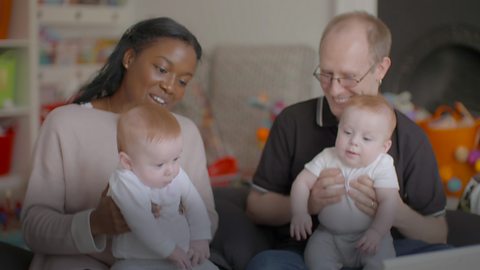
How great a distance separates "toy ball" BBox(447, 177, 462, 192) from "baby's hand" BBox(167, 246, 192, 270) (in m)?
1.77

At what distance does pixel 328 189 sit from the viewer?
168cm

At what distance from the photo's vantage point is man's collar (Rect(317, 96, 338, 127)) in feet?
6.29

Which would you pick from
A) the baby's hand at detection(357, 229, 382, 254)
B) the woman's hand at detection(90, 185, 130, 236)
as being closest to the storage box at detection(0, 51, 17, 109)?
the woman's hand at detection(90, 185, 130, 236)

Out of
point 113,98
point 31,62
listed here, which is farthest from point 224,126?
point 113,98

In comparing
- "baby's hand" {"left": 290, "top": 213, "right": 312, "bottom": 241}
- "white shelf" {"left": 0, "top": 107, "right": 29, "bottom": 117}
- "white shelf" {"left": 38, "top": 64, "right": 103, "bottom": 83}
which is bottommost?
"white shelf" {"left": 0, "top": 107, "right": 29, "bottom": 117}

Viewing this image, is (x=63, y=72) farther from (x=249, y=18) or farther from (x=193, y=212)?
(x=193, y=212)

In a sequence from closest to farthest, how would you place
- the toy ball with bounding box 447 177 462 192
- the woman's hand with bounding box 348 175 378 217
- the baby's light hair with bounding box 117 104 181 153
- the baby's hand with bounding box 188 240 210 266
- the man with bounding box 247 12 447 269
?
the baby's light hair with bounding box 117 104 181 153 → the baby's hand with bounding box 188 240 210 266 → the woman's hand with bounding box 348 175 378 217 → the man with bounding box 247 12 447 269 → the toy ball with bounding box 447 177 462 192

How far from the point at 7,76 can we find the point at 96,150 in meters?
2.02

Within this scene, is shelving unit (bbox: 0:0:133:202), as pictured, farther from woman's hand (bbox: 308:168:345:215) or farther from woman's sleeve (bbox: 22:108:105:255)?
woman's hand (bbox: 308:168:345:215)

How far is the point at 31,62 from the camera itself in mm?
3566

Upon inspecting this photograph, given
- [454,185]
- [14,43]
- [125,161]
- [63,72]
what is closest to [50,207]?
[125,161]

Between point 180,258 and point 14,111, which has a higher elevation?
point 180,258

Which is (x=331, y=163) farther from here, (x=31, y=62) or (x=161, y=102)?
(x=31, y=62)

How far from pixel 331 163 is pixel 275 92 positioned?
70.7 inches
